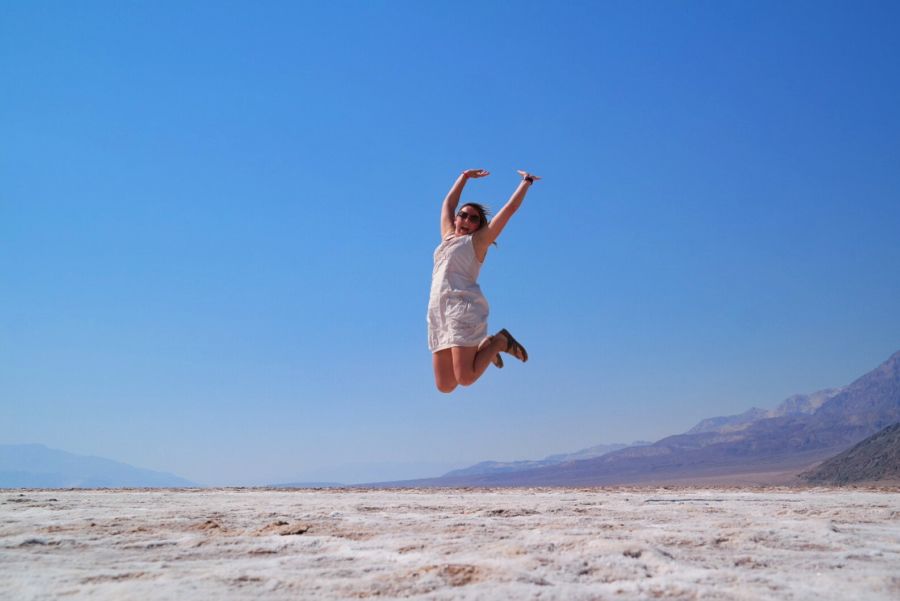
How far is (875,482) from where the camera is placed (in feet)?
66.3

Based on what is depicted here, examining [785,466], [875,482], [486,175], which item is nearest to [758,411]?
[785,466]

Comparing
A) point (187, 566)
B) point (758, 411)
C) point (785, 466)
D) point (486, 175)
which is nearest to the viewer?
point (187, 566)

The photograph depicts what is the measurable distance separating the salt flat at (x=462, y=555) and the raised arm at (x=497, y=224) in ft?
7.81

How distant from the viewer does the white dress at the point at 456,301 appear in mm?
5855

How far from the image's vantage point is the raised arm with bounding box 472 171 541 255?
20.1ft

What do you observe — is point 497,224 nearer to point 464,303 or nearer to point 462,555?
point 464,303

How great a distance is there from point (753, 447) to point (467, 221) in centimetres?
7830

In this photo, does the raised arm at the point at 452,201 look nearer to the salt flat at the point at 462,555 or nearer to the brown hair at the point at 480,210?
the brown hair at the point at 480,210

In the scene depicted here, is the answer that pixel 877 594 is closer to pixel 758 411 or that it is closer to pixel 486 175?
pixel 486 175

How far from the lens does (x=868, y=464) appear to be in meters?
22.0

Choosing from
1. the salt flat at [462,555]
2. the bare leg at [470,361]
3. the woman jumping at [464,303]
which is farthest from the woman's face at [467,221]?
the salt flat at [462,555]

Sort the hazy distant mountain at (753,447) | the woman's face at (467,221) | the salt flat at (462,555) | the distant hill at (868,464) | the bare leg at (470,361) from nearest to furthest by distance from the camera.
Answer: the salt flat at (462,555) < the bare leg at (470,361) < the woman's face at (467,221) < the distant hill at (868,464) < the hazy distant mountain at (753,447)

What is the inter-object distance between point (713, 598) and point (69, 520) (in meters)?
4.28

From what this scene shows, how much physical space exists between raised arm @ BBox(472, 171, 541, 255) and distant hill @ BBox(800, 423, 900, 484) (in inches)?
751
